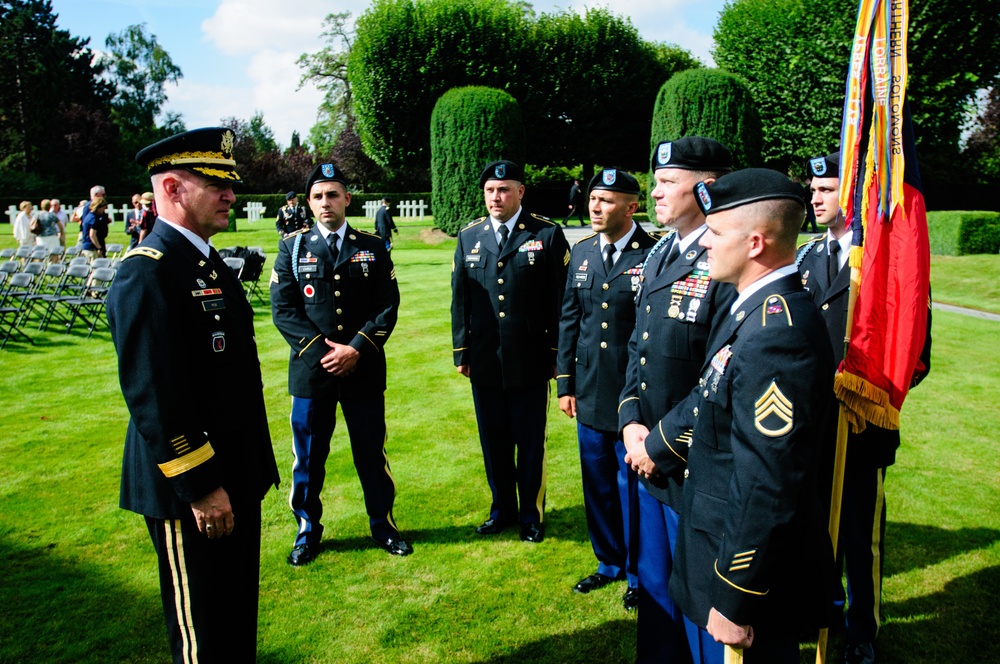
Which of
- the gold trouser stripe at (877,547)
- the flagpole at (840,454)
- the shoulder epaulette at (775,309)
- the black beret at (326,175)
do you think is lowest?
the gold trouser stripe at (877,547)

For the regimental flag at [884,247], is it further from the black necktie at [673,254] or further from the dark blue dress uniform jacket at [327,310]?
the dark blue dress uniform jacket at [327,310]

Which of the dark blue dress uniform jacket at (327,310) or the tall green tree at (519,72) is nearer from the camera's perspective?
the dark blue dress uniform jacket at (327,310)

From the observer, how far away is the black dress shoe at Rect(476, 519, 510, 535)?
16.3 ft

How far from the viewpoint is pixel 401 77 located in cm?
2917

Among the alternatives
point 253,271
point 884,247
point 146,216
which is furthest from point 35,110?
point 884,247

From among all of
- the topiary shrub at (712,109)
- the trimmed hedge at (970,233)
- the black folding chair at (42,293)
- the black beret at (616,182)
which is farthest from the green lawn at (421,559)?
the topiary shrub at (712,109)

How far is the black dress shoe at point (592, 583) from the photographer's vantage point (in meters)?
4.23

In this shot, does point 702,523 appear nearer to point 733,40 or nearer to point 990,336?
point 990,336

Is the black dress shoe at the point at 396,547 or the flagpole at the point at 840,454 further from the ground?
the flagpole at the point at 840,454

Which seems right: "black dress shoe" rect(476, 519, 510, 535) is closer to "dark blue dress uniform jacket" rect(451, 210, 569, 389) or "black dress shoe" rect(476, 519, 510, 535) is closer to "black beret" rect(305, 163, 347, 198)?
"dark blue dress uniform jacket" rect(451, 210, 569, 389)

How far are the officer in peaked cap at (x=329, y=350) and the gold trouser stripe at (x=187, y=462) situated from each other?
1.86 m

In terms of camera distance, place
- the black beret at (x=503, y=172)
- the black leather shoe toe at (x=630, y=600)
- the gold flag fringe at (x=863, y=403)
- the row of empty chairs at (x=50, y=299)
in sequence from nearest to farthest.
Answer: the gold flag fringe at (x=863, y=403) < the black leather shoe toe at (x=630, y=600) < the black beret at (x=503, y=172) < the row of empty chairs at (x=50, y=299)

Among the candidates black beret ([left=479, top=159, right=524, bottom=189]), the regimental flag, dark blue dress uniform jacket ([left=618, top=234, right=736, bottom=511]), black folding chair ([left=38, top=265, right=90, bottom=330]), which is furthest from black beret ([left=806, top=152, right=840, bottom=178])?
black folding chair ([left=38, top=265, right=90, bottom=330])

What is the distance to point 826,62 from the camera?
Answer: 88.3ft
